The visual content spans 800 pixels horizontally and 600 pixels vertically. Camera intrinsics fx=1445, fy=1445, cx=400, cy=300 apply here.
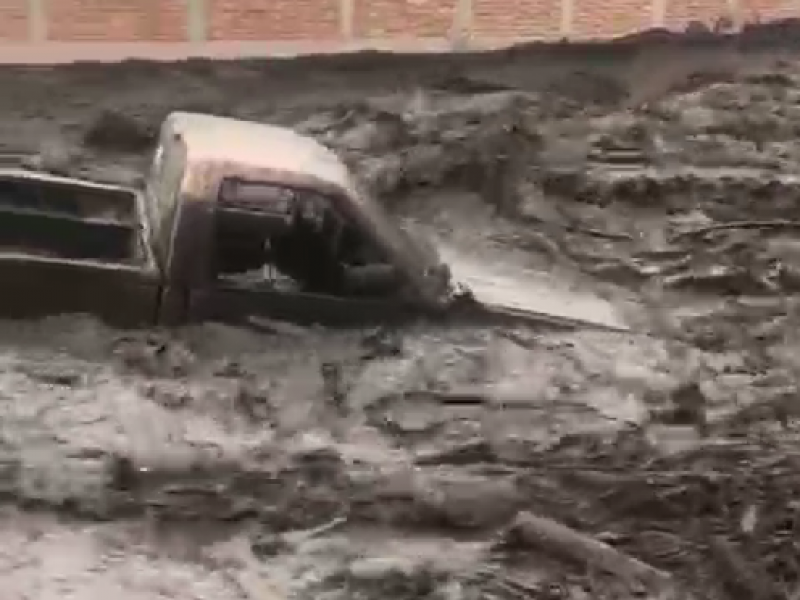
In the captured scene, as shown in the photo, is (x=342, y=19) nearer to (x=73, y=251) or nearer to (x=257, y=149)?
(x=257, y=149)

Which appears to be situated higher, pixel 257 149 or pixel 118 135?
pixel 257 149

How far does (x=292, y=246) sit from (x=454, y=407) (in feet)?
1.31

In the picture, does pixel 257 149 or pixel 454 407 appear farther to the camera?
pixel 257 149

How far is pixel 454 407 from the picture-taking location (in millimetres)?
2459

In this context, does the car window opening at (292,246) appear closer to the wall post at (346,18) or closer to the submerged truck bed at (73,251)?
the submerged truck bed at (73,251)

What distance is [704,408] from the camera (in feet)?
8.32

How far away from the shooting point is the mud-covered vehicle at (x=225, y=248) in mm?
2480

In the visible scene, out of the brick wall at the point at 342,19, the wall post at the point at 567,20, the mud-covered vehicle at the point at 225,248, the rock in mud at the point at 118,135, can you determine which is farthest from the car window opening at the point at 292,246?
the wall post at the point at 567,20

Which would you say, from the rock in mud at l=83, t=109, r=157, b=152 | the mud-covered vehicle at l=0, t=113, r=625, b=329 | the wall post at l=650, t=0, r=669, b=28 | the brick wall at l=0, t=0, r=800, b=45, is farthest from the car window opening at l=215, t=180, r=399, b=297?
the wall post at l=650, t=0, r=669, b=28

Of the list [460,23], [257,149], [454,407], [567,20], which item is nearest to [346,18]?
[460,23]

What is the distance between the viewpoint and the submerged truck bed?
97.1 inches

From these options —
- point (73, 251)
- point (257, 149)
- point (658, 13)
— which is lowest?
point (73, 251)

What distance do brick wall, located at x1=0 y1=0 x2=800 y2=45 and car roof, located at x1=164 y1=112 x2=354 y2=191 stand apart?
96 centimetres

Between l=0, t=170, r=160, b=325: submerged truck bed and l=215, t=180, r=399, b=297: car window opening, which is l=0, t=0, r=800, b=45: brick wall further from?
l=215, t=180, r=399, b=297: car window opening
